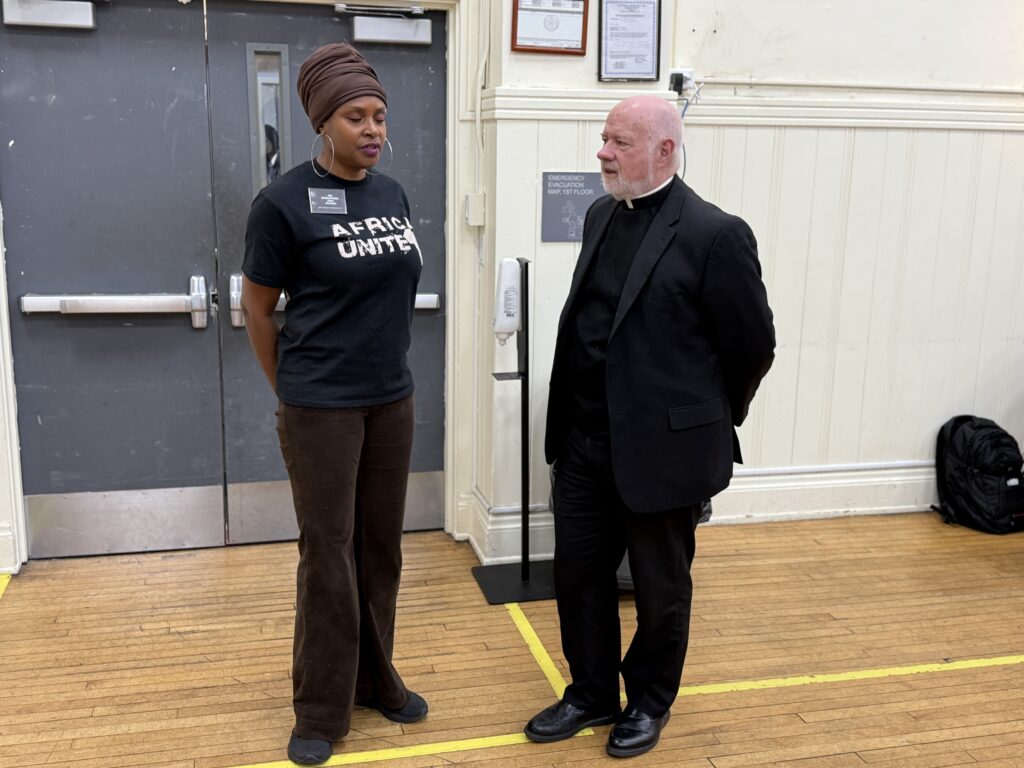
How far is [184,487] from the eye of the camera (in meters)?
4.02

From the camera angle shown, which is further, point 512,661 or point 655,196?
point 512,661

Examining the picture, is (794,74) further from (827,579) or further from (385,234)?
(385,234)

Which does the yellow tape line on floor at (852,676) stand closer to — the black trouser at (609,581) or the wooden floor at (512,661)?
the wooden floor at (512,661)

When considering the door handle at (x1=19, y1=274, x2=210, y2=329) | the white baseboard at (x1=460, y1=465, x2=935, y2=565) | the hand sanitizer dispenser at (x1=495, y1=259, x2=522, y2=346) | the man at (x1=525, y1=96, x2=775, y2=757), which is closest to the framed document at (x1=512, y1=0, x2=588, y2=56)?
the hand sanitizer dispenser at (x1=495, y1=259, x2=522, y2=346)

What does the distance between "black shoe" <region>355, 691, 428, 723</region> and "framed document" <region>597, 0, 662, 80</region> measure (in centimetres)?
239

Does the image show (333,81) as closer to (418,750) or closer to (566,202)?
(566,202)

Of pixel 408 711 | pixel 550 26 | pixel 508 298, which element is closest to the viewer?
pixel 408 711

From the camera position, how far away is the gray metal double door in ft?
12.0

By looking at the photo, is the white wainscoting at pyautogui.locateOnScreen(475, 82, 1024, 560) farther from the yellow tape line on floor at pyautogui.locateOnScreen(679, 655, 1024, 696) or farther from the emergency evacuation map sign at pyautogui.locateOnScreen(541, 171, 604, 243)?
the yellow tape line on floor at pyautogui.locateOnScreen(679, 655, 1024, 696)

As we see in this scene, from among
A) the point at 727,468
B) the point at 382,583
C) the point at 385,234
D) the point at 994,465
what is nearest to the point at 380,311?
the point at 385,234

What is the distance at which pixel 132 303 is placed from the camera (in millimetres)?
3777

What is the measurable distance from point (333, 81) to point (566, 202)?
61.4 inches

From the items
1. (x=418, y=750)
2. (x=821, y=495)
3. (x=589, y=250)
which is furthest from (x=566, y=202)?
(x=418, y=750)

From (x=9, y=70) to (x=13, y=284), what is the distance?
2.56 ft
